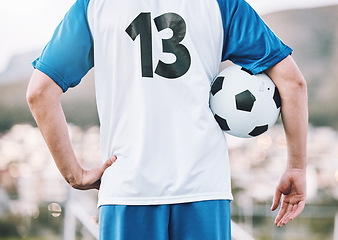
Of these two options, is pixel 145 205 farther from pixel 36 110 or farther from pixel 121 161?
pixel 36 110

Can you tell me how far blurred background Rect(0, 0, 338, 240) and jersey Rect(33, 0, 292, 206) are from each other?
729cm

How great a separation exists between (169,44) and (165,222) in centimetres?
45

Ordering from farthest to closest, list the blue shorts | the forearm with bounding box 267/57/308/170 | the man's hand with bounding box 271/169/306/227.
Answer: the man's hand with bounding box 271/169/306/227, the forearm with bounding box 267/57/308/170, the blue shorts

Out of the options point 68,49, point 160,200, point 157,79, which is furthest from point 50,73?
point 160,200

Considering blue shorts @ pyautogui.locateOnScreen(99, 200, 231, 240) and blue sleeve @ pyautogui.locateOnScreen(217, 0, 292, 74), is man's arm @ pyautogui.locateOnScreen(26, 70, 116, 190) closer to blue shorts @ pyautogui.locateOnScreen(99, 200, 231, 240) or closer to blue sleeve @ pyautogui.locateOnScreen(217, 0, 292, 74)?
blue shorts @ pyautogui.locateOnScreen(99, 200, 231, 240)

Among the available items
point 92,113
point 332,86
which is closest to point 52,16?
point 92,113

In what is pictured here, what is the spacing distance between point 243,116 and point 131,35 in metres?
0.40

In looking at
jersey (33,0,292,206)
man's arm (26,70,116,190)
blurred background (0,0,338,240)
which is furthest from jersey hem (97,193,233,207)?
blurred background (0,0,338,240)

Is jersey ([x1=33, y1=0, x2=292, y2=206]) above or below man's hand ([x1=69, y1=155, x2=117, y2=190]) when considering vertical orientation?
above

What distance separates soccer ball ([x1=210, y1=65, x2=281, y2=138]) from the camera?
55.1 inches

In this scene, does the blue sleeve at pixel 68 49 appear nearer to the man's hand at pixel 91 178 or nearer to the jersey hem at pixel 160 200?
the man's hand at pixel 91 178

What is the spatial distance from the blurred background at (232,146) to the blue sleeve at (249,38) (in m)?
7.25

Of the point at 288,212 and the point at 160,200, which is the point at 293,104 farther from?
the point at 160,200

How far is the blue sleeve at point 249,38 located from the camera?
4.43ft
